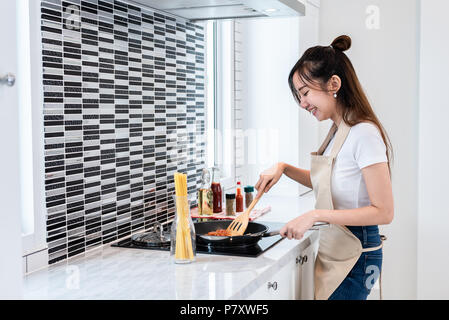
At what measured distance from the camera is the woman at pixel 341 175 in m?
1.66

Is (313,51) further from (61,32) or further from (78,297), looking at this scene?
(78,297)

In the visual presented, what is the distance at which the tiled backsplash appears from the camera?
1.54 metres

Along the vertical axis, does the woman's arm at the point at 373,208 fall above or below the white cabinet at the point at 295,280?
above

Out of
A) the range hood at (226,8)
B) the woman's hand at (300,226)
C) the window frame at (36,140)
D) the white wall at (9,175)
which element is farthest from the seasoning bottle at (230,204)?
the white wall at (9,175)

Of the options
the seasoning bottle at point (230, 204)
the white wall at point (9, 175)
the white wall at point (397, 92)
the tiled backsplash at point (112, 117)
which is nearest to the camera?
the white wall at point (9, 175)

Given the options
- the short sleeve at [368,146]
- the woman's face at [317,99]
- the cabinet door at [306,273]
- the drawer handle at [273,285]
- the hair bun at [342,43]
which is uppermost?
the hair bun at [342,43]

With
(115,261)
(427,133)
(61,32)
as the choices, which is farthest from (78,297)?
(427,133)

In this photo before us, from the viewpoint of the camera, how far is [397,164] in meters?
Answer: 3.00

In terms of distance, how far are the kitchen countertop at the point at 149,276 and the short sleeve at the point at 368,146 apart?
0.37 metres

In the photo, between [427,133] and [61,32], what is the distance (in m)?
2.01

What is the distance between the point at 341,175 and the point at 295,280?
1.28 feet

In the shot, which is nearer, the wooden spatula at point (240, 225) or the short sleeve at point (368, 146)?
the short sleeve at point (368, 146)

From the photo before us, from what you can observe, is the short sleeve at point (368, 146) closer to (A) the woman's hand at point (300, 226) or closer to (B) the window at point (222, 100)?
(A) the woman's hand at point (300, 226)

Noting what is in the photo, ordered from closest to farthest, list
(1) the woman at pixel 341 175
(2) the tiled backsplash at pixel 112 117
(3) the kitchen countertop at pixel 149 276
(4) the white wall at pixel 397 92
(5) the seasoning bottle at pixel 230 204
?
(3) the kitchen countertop at pixel 149 276 < (2) the tiled backsplash at pixel 112 117 < (1) the woman at pixel 341 175 < (5) the seasoning bottle at pixel 230 204 < (4) the white wall at pixel 397 92
